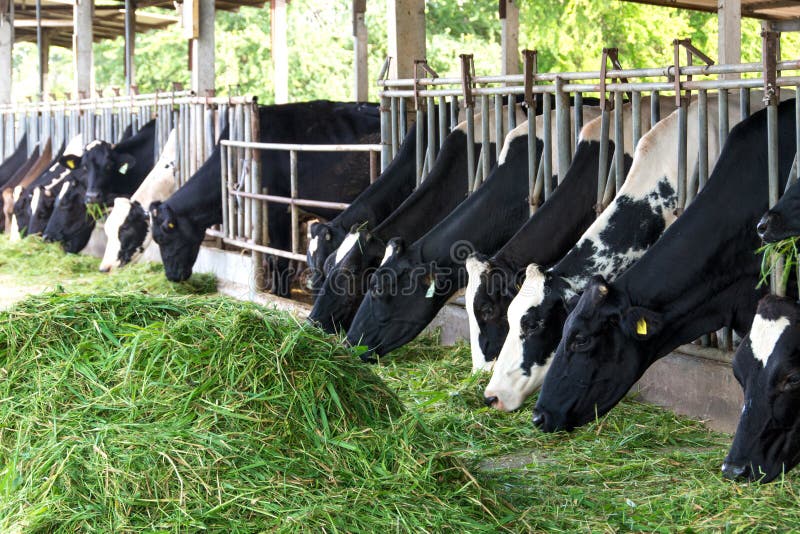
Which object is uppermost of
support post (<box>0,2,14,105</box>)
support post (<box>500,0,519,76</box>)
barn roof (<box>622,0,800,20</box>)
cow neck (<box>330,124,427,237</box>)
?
support post (<box>0,2,14,105</box>)

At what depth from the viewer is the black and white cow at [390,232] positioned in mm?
7297

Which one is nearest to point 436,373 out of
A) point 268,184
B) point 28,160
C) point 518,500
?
point 518,500

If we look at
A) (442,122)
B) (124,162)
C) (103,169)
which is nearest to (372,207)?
(442,122)

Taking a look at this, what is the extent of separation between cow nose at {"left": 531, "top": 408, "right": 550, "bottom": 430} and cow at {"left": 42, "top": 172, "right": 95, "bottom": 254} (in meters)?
8.99

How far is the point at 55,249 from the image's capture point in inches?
506

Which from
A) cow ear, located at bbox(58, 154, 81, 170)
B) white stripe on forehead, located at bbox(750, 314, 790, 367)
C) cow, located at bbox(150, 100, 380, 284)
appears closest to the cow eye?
white stripe on forehead, located at bbox(750, 314, 790, 367)

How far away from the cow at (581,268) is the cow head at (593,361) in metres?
0.43

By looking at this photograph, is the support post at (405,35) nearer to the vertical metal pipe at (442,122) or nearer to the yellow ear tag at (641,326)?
the vertical metal pipe at (442,122)

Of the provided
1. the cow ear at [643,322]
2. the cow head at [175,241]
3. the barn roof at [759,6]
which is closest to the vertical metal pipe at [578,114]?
the cow ear at [643,322]

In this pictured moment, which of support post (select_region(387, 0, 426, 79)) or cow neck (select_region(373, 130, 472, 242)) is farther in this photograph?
support post (select_region(387, 0, 426, 79))

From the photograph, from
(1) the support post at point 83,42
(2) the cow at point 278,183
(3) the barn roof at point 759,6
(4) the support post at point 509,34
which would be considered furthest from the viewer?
(1) the support post at point 83,42

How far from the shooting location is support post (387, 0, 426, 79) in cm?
821

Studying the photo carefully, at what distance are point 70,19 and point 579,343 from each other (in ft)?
64.6

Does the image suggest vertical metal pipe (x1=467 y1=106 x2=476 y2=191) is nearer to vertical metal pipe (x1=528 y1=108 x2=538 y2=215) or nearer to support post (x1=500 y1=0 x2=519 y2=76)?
vertical metal pipe (x1=528 y1=108 x2=538 y2=215)
